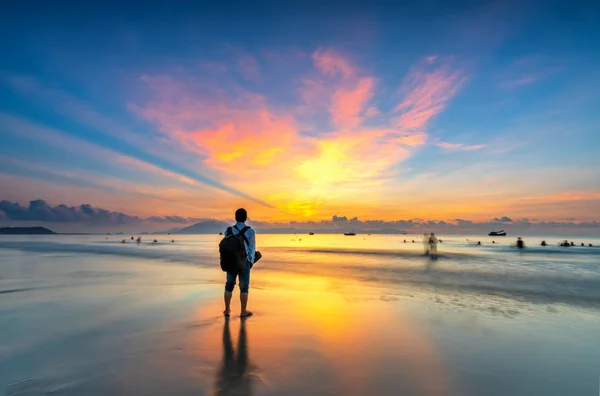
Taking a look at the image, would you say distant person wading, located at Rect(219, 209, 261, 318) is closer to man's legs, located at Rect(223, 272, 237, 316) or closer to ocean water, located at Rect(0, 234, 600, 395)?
man's legs, located at Rect(223, 272, 237, 316)

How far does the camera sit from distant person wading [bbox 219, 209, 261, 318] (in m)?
8.50

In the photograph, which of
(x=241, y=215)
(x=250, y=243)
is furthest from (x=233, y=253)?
(x=241, y=215)

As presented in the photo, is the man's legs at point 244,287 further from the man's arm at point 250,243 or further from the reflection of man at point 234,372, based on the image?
the reflection of man at point 234,372

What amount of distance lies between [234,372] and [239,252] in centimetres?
361

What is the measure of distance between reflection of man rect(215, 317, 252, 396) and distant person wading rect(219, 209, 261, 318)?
2005 millimetres

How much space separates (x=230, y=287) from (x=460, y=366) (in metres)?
5.81

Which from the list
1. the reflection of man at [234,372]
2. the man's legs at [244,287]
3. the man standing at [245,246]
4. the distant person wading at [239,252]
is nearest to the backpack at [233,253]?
the distant person wading at [239,252]

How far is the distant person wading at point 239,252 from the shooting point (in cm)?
850

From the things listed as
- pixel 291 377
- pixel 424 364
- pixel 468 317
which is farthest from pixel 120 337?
pixel 468 317

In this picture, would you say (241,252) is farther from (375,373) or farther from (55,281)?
(55,281)

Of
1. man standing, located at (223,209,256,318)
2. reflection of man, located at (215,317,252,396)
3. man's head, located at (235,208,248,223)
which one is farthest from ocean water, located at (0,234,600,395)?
man's head, located at (235,208,248,223)

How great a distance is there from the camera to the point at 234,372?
523 cm

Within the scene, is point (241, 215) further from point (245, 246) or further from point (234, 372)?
point (234, 372)

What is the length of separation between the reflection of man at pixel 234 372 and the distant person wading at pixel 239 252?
6.58 ft
